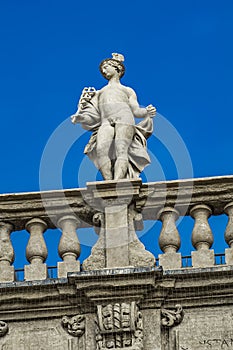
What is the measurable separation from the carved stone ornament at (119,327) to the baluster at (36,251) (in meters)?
0.99

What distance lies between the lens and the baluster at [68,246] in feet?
67.5

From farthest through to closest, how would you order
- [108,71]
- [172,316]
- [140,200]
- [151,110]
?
[108,71] → [151,110] → [140,200] → [172,316]

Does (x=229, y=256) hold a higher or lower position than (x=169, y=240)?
lower

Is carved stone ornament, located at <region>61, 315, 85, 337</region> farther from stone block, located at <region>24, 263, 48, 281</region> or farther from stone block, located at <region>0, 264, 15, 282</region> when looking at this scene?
stone block, located at <region>0, 264, 15, 282</region>

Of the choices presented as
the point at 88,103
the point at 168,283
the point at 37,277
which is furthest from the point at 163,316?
the point at 88,103

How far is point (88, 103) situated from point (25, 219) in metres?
1.99

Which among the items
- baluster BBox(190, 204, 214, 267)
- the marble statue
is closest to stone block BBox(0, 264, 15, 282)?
the marble statue

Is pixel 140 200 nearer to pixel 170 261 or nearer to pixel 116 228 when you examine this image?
pixel 116 228

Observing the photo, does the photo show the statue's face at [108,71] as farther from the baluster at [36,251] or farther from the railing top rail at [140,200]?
the baluster at [36,251]

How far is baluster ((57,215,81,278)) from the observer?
20561mm

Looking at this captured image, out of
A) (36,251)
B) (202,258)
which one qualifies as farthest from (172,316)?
(36,251)

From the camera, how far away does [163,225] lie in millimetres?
20844

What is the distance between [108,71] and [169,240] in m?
3.03

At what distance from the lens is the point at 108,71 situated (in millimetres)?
22359
